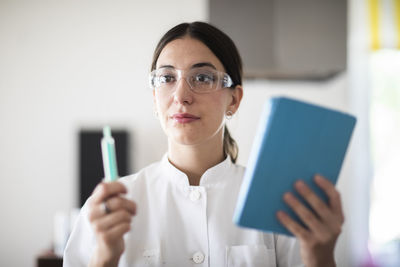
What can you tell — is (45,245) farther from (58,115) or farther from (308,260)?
(308,260)

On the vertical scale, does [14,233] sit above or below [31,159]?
below

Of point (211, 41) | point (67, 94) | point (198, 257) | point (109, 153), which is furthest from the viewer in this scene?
point (67, 94)

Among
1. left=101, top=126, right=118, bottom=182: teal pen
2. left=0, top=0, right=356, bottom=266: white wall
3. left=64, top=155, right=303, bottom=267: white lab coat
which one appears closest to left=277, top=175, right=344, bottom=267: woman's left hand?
left=64, top=155, right=303, bottom=267: white lab coat

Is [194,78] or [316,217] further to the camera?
[194,78]

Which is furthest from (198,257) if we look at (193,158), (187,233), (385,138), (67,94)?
(385,138)

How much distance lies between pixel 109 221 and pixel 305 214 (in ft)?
1.47

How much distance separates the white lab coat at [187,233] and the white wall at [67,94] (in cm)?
234

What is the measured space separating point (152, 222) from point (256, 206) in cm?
44

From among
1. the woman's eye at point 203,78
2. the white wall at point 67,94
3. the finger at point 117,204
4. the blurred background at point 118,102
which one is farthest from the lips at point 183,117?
the white wall at point 67,94

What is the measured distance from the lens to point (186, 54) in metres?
1.11

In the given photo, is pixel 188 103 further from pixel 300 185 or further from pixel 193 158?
pixel 300 185

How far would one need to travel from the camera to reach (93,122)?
3.51 meters

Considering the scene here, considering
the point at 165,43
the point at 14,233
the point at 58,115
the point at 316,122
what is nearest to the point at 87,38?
the point at 58,115

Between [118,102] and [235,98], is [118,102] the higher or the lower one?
the higher one
